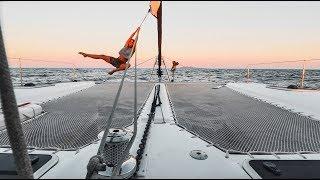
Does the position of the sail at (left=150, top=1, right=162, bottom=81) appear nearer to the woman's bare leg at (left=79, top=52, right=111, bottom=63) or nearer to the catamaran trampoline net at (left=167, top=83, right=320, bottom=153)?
the woman's bare leg at (left=79, top=52, right=111, bottom=63)

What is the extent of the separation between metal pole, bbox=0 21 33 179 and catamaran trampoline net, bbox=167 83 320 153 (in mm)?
1866

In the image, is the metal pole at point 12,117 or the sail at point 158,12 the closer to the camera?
the metal pole at point 12,117

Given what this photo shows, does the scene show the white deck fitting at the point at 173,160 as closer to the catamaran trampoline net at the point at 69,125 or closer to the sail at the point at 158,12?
the catamaran trampoline net at the point at 69,125

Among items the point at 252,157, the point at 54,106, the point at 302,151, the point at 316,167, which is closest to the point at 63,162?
the point at 252,157

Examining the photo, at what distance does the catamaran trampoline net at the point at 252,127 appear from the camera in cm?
270

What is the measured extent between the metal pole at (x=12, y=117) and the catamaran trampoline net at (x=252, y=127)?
6.12 ft

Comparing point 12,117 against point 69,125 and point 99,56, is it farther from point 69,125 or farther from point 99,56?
point 99,56

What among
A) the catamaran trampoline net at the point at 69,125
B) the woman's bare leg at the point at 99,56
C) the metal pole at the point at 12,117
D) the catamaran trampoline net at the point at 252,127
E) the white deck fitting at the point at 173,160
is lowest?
the catamaran trampoline net at the point at 252,127

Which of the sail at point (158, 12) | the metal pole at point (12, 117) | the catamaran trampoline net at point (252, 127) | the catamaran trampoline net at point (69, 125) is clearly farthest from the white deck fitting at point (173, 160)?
the sail at point (158, 12)

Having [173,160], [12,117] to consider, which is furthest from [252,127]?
[12,117]

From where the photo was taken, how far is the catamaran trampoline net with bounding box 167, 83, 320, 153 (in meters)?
2.70

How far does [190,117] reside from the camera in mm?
3900

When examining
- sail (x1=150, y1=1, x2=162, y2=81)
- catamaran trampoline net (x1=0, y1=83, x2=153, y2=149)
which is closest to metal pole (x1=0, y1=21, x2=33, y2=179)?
catamaran trampoline net (x1=0, y1=83, x2=153, y2=149)

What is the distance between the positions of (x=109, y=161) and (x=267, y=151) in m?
1.66
